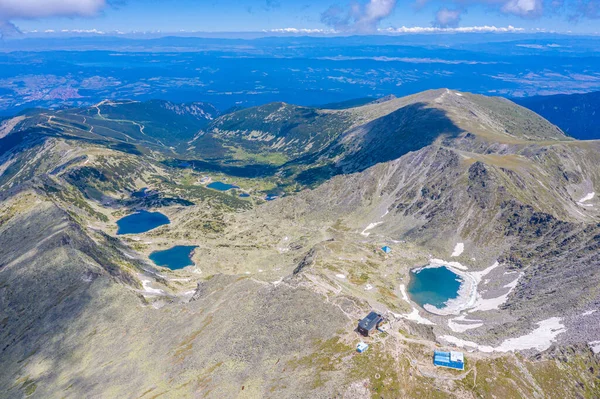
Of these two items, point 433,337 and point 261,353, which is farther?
point 433,337

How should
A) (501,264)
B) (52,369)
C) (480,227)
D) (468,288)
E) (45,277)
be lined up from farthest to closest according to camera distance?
(480,227)
(501,264)
(468,288)
(45,277)
(52,369)

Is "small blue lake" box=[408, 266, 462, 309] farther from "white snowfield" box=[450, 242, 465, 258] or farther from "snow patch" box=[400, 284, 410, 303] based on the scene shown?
"white snowfield" box=[450, 242, 465, 258]

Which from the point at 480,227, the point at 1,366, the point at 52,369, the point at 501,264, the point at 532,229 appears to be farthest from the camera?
the point at 480,227

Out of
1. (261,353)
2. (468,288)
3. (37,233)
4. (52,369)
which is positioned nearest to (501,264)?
(468,288)

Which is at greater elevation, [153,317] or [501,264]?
[153,317]

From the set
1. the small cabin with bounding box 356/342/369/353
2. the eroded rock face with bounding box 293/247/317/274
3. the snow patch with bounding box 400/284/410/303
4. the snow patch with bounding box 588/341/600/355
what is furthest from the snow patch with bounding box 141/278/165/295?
the snow patch with bounding box 588/341/600/355

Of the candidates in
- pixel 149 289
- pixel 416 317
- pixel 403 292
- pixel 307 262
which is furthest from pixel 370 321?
pixel 149 289

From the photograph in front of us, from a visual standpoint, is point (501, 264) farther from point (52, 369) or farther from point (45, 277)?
point (45, 277)
